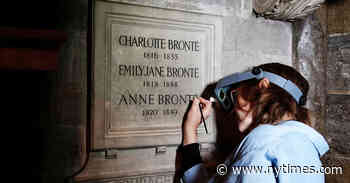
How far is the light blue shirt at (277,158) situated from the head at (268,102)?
0.12 meters

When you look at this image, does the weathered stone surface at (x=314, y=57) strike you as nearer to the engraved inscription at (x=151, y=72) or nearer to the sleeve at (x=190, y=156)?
the engraved inscription at (x=151, y=72)

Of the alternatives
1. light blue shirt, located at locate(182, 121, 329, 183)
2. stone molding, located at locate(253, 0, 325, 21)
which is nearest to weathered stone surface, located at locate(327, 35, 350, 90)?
stone molding, located at locate(253, 0, 325, 21)

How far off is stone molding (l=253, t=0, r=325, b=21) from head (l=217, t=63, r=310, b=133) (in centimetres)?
60

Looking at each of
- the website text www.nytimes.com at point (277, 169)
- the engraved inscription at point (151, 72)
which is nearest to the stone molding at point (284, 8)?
the engraved inscription at point (151, 72)

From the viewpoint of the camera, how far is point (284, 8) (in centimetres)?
196

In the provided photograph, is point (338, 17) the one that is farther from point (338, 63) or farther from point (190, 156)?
point (190, 156)

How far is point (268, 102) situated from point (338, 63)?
0.97 m

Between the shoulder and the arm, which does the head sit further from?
the arm

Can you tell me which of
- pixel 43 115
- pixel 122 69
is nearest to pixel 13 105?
pixel 43 115

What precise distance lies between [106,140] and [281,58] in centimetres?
124

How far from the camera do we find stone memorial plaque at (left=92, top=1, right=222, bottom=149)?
1.57 m

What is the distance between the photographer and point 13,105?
1511mm

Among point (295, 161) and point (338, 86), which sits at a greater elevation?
point (338, 86)

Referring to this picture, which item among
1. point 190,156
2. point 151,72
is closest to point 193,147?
point 190,156
